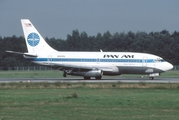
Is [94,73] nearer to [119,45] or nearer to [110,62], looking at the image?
[110,62]

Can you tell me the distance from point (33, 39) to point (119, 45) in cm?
7575

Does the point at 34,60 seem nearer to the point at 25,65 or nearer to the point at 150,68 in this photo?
the point at 150,68

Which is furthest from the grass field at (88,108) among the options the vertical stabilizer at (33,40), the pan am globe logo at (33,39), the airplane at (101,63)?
the pan am globe logo at (33,39)

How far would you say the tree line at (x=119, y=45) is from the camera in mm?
127938

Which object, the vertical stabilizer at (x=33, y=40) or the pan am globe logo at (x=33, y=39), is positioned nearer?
the vertical stabilizer at (x=33, y=40)

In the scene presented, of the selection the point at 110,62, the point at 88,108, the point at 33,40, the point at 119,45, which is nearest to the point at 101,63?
the point at 110,62

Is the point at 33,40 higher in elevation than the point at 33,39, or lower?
lower

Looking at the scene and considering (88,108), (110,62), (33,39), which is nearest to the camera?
(88,108)

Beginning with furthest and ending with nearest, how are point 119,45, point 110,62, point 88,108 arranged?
1. point 119,45
2. point 110,62
3. point 88,108

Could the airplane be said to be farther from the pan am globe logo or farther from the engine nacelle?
the pan am globe logo

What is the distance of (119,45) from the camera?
141750mm

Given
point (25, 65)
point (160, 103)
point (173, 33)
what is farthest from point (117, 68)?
point (173, 33)

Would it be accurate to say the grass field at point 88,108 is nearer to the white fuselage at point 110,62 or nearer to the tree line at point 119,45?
the white fuselage at point 110,62

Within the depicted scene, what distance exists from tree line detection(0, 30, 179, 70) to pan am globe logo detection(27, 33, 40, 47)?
59.8 meters
